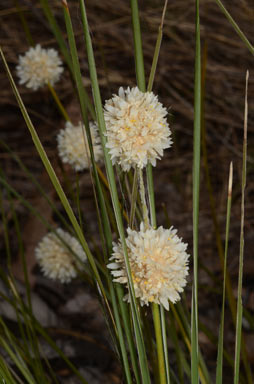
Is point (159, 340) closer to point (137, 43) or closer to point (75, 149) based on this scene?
point (137, 43)

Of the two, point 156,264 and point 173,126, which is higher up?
point 173,126

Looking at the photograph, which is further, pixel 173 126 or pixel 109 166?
pixel 173 126

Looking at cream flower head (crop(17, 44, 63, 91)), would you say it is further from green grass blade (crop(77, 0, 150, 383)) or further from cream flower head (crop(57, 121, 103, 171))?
green grass blade (crop(77, 0, 150, 383))

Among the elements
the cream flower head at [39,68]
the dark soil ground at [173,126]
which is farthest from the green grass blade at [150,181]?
the dark soil ground at [173,126]

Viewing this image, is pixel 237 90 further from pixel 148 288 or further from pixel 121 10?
pixel 148 288

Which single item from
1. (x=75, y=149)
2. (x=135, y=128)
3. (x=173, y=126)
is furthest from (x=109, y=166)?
(x=173, y=126)

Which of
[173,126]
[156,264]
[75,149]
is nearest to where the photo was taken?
[156,264]

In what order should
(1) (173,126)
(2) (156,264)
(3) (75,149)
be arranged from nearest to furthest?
(2) (156,264), (3) (75,149), (1) (173,126)
